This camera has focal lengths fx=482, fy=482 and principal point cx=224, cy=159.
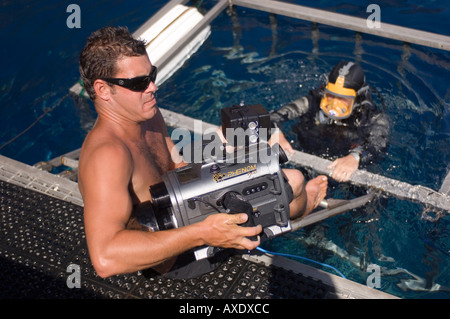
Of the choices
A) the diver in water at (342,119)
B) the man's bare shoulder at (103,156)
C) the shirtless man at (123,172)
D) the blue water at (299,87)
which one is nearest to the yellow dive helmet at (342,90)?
the diver in water at (342,119)

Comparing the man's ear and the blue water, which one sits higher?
the man's ear

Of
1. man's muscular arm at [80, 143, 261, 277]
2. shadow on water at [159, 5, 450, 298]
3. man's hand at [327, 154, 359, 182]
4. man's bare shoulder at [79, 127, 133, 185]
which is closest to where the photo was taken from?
man's muscular arm at [80, 143, 261, 277]

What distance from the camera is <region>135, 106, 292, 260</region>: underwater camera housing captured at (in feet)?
8.20

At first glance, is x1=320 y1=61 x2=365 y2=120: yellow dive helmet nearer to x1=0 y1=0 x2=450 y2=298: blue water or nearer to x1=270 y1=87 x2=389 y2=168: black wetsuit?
x1=270 y1=87 x2=389 y2=168: black wetsuit

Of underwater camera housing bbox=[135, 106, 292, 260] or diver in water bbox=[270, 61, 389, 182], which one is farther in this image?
diver in water bbox=[270, 61, 389, 182]

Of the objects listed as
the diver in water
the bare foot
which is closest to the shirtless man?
the bare foot

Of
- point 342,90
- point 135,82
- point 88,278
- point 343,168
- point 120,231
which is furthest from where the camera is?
point 342,90

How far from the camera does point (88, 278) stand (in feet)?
9.99

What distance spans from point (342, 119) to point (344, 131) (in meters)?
0.11

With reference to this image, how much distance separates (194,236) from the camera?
2.39 meters

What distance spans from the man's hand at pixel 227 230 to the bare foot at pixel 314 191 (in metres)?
1.31

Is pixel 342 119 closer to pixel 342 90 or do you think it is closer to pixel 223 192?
pixel 342 90

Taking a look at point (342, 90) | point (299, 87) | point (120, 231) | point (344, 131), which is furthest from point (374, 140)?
point (120, 231)

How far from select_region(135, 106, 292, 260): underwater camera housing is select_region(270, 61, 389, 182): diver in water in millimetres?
1453
